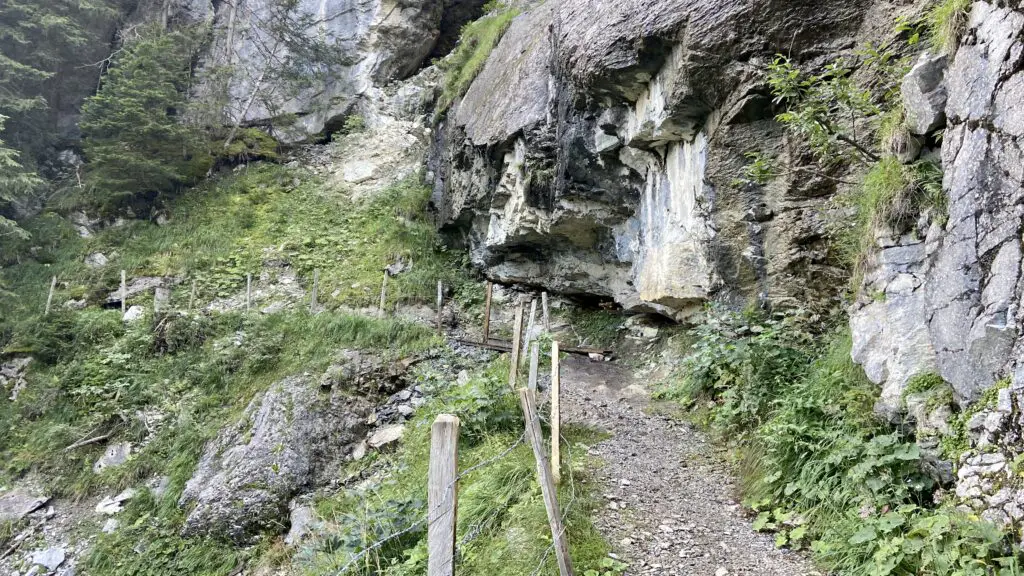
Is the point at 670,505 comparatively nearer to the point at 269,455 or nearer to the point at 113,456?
the point at 269,455

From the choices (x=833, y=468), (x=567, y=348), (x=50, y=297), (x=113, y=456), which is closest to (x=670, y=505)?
(x=833, y=468)

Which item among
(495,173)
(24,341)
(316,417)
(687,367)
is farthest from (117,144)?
(687,367)

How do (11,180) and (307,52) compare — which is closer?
(11,180)

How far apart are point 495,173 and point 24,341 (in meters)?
10.5

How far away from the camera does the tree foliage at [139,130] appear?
16.1 meters

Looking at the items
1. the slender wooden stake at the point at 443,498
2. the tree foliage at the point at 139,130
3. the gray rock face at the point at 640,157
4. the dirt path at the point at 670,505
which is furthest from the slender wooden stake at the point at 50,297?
the slender wooden stake at the point at 443,498

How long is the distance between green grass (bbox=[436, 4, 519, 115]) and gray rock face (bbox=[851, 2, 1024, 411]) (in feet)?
38.1

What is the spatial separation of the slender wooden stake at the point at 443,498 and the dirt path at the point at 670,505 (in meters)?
1.98

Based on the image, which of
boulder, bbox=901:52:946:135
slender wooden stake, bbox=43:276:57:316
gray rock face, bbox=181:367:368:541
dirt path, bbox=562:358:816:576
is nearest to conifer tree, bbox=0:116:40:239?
slender wooden stake, bbox=43:276:57:316

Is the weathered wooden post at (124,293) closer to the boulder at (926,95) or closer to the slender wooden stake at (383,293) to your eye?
the slender wooden stake at (383,293)

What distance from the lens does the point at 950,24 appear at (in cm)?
382

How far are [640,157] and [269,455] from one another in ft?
23.3

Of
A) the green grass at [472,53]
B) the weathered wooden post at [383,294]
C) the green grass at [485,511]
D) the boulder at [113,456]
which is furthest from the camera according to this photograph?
the green grass at [472,53]

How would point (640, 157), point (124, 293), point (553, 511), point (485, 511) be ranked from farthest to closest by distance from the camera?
point (124, 293) < point (640, 157) < point (485, 511) < point (553, 511)
